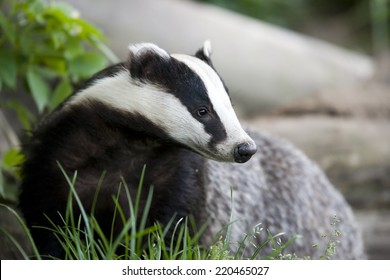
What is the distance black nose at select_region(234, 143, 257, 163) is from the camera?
353 centimetres

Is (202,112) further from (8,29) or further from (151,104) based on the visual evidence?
(8,29)

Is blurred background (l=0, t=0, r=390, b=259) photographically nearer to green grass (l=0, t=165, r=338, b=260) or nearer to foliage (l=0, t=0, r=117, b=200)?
foliage (l=0, t=0, r=117, b=200)

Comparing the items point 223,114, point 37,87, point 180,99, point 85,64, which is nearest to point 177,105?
point 180,99

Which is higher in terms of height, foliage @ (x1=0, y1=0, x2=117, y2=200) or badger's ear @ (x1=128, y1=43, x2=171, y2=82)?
badger's ear @ (x1=128, y1=43, x2=171, y2=82)

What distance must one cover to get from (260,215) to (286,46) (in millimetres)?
3321

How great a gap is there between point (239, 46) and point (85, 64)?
2.83 meters

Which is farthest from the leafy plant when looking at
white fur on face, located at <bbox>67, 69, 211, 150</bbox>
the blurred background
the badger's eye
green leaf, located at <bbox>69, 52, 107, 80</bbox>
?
the blurred background

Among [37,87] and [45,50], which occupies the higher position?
[45,50]

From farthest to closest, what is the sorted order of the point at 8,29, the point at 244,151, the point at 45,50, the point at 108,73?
the point at 45,50, the point at 8,29, the point at 108,73, the point at 244,151

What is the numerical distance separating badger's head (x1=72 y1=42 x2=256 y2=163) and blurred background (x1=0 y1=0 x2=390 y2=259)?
206cm

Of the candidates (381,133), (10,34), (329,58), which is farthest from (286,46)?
(10,34)

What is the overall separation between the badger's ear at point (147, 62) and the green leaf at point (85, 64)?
1133 mm

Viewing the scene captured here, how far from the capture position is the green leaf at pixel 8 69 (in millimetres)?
4785

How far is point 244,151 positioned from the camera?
353 centimetres
